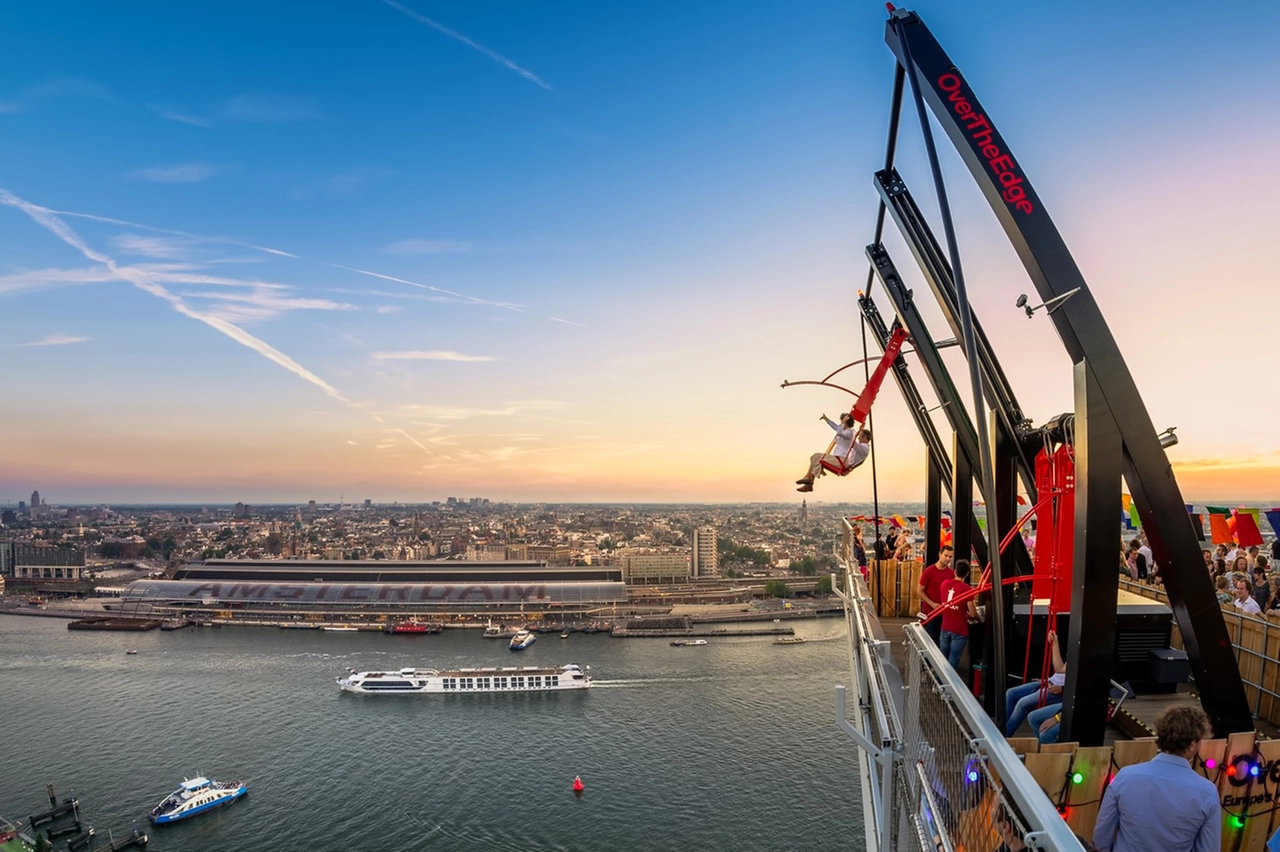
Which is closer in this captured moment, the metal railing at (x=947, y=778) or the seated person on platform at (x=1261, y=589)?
the metal railing at (x=947, y=778)

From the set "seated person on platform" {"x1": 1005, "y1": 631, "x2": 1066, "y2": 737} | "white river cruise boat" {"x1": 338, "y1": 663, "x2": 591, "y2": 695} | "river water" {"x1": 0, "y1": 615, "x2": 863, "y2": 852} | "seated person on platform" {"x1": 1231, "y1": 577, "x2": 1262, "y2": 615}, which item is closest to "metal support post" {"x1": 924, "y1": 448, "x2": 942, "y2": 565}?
"seated person on platform" {"x1": 1231, "y1": 577, "x2": 1262, "y2": 615}

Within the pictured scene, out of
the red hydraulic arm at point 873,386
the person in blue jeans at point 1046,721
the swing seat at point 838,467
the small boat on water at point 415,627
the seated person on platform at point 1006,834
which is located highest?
the red hydraulic arm at point 873,386

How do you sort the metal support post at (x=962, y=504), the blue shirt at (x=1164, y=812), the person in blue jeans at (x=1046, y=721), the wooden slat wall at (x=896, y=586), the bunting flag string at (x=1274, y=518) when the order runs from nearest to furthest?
the blue shirt at (x=1164, y=812) < the person in blue jeans at (x=1046, y=721) < the metal support post at (x=962, y=504) < the bunting flag string at (x=1274, y=518) < the wooden slat wall at (x=896, y=586)

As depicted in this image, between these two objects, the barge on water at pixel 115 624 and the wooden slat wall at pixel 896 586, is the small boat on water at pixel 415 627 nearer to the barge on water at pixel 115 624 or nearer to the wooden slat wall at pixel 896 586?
the barge on water at pixel 115 624

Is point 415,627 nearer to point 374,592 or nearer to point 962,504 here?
point 374,592

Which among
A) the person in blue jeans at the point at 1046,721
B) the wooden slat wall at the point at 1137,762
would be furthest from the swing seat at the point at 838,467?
the wooden slat wall at the point at 1137,762

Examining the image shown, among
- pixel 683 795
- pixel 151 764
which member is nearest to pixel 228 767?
pixel 151 764

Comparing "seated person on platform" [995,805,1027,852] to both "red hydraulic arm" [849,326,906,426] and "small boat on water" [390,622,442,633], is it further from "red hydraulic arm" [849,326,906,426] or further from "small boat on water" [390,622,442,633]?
"small boat on water" [390,622,442,633]

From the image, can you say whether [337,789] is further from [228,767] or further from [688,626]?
[688,626]
